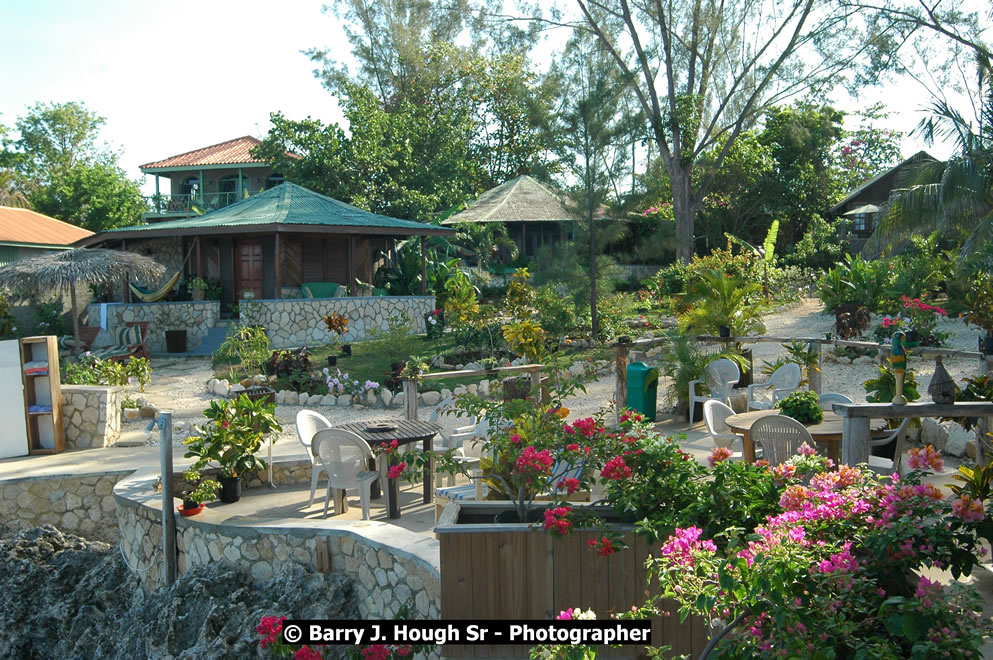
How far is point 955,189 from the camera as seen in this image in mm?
14617

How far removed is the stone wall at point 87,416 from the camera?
11867 millimetres

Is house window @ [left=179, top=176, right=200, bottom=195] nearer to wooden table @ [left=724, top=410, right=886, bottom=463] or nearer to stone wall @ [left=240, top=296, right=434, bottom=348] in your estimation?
stone wall @ [left=240, top=296, right=434, bottom=348]

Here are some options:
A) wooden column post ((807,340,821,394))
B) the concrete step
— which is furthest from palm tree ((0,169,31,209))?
wooden column post ((807,340,821,394))

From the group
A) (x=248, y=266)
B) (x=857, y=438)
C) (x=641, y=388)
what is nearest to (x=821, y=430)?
(x=857, y=438)

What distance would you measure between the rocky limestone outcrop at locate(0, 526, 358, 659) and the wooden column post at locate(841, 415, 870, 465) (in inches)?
166

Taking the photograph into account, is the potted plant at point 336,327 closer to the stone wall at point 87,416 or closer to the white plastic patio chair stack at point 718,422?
the stone wall at point 87,416

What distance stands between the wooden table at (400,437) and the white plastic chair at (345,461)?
0.23 metres

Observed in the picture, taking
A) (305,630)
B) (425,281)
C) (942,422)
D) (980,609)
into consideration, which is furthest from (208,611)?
(425,281)

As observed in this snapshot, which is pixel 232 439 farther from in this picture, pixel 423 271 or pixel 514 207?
pixel 514 207

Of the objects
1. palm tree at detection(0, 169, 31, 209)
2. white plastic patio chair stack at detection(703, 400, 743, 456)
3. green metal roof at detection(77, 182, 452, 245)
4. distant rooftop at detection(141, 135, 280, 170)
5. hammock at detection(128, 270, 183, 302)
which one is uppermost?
distant rooftop at detection(141, 135, 280, 170)

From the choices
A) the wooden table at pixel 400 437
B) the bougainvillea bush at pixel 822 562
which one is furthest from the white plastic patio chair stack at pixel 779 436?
the wooden table at pixel 400 437

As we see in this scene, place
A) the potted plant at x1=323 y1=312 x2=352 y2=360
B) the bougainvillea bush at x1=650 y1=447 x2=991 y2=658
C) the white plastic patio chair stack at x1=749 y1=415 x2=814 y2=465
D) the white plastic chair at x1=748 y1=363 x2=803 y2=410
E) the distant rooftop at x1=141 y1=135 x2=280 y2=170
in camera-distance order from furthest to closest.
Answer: the distant rooftop at x1=141 y1=135 x2=280 y2=170
the potted plant at x1=323 y1=312 x2=352 y2=360
the white plastic chair at x1=748 y1=363 x2=803 y2=410
the white plastic patio chair stack at x1=749 y1=415 x2=814 y2=465
the bougainvillea bush at x1=650 y1=447 x2=991 y2=658

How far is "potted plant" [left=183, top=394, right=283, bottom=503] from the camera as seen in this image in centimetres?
851

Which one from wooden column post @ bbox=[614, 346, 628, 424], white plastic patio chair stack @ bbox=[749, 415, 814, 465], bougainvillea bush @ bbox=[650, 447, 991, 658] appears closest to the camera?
bougainvillea bush @ bbox=[650, 447, 991, 658]
